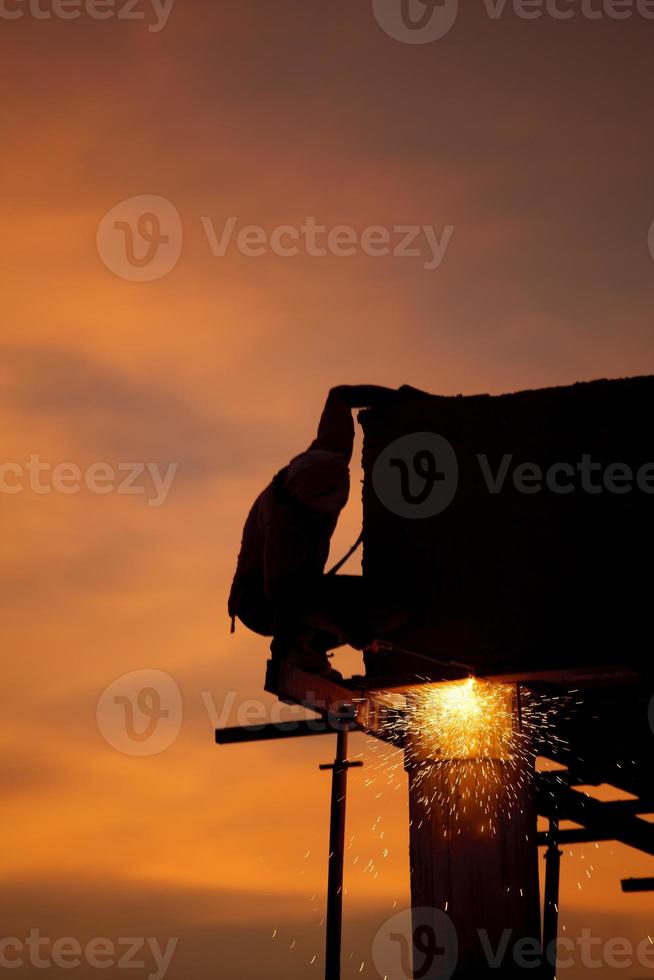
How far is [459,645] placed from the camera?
314 inches

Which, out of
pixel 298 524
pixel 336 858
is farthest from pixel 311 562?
pixel 336 858

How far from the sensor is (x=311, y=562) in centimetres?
823

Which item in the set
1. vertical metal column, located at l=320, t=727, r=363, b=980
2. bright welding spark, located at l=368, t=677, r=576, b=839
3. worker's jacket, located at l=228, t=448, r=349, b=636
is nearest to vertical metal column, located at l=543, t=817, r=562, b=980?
vertical metal column, located at l=320, t=727, r=363, b=980

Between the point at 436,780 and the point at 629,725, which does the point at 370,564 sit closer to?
the point at 436,780

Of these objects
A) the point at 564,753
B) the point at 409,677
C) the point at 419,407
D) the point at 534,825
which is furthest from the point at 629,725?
the point at 419,407

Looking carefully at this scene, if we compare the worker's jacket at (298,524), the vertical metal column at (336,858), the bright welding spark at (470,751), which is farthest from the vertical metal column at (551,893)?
the worker's jacket at (298,524)

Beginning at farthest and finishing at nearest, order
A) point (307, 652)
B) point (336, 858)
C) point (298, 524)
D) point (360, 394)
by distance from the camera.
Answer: point (336, 858), point (360, 394), point (307, 652), point (298, 524)

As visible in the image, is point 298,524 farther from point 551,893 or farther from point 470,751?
point 551,893

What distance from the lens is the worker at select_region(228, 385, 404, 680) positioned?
8094 mm

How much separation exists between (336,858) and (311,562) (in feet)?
17.9

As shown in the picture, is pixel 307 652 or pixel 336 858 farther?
pixel 336 858

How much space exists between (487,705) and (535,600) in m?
0.89

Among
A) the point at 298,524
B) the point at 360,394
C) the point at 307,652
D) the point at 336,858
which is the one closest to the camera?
the point at 298,524

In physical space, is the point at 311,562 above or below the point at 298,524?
below
